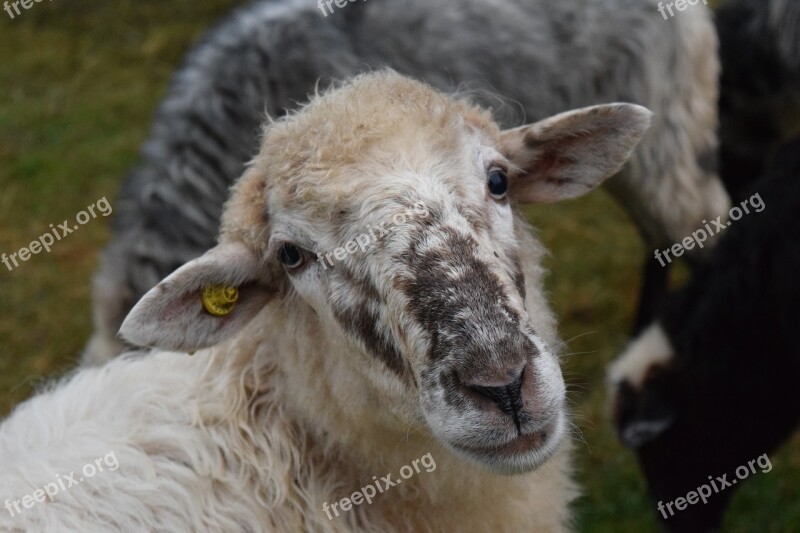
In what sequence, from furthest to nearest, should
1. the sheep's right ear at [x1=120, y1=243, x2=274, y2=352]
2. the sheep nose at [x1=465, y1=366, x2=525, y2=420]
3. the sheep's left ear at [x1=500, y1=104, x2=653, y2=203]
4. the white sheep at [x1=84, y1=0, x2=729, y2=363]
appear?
the white sheep at [x1=84, y1=0, x2=729, y2=363]
the sheep's left ear at [x1=500, y1=104, x2=653, y2=203]
the sheep's right ear at [x1=120, y1=243, x2=274, y2=352]
the sheep nose at [x1=465, y1=366, x2=525, y2=420]

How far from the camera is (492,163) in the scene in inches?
104

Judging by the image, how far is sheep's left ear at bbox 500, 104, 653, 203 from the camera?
9.21ft

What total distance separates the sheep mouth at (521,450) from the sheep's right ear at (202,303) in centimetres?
80

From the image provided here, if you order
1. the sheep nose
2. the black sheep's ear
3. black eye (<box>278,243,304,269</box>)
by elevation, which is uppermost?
black eye (<box>278,243,304,269</box>)

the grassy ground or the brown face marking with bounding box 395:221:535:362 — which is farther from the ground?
the brown face marking with bounding box 395:221:535:362

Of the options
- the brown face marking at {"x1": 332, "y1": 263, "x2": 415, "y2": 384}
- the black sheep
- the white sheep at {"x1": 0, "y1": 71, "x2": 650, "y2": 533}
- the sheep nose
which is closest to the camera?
the sheep nose

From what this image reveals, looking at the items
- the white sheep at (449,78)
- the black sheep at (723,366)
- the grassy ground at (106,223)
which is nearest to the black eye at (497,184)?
the grassy ground at (106,223)

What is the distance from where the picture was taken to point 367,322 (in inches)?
96.7

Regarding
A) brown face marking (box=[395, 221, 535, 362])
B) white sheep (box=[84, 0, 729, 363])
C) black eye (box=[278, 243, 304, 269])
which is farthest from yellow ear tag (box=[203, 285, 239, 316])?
white sheep (box=[84, 0, 729, 363])

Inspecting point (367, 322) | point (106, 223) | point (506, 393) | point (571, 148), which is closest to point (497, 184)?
point (571, 148)

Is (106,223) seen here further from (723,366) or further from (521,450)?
(521,450)

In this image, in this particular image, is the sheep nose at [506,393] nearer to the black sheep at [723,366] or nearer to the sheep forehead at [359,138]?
the sheep forehead at [359,138]

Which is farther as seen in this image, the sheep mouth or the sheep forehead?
the sheep forehead

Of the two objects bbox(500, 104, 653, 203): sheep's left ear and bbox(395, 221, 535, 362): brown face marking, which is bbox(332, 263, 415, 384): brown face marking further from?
bbox(500, 104, 653, 203): sheep's left ear
